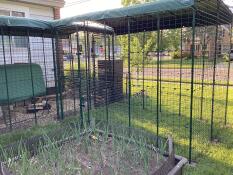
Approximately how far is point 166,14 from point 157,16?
0.68m

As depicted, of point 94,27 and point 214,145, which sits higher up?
point 94,27

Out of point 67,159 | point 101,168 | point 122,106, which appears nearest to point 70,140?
point 67,159

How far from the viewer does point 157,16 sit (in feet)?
10.6

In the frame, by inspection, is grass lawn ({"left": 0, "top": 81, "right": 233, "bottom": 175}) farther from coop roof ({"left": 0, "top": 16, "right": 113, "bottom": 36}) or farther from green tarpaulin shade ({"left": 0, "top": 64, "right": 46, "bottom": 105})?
coop roof ({"left": 0, "top": 16, "right": 113, "bottom": 36})

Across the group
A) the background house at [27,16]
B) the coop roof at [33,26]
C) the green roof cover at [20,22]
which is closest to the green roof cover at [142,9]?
the coop roof at [33,26]

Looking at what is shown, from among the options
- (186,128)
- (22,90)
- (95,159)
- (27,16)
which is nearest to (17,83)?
(22,90)

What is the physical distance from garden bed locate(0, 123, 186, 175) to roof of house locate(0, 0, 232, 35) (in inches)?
68.1

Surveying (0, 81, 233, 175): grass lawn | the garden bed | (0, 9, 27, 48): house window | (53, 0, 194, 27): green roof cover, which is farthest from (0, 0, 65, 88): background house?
the garden bed

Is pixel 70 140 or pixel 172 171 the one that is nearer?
pixel 172 171

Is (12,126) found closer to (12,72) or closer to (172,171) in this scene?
(12,72)

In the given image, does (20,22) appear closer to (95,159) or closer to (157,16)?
(157,16)

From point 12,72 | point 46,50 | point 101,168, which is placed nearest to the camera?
point 101,168

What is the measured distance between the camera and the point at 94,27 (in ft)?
17.5

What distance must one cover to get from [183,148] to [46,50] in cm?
628
